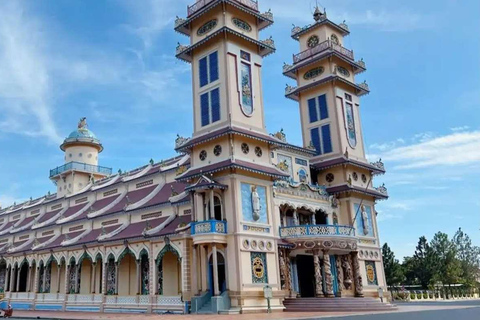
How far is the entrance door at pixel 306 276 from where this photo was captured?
107 ft

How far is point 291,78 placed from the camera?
136 feet

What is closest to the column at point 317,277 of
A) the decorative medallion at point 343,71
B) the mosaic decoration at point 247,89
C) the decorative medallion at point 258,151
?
the decorative medallion at point 258,151

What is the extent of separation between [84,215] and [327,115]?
2232 cm

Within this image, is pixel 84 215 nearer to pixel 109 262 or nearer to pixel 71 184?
pixel 109 262

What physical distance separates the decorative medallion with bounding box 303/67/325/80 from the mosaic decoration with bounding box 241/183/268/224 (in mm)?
14657

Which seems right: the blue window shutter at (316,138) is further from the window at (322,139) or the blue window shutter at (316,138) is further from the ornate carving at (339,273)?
the ornate carving at (339,273)

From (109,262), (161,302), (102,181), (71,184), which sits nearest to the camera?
(161,302)

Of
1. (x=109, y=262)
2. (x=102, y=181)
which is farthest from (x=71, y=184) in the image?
(x=109, y=262)

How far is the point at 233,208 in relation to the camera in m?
26.8

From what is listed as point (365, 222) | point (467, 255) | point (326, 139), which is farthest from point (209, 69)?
point (467, 255)

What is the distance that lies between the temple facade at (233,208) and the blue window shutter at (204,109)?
0.09 meters

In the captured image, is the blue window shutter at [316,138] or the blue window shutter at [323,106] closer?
the blue window shutter at [316,138]

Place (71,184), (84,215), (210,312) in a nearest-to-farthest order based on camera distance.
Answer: (210,312)
(84,215)
(71,184)

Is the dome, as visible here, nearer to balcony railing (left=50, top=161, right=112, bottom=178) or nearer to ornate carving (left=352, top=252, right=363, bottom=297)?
balcony railing (left=50, top=161, right=112, bottom=178)
